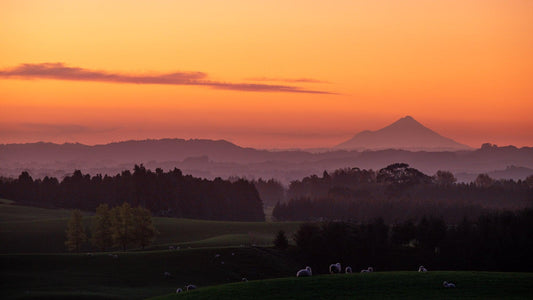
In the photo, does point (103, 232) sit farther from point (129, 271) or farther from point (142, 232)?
point (129, 271)

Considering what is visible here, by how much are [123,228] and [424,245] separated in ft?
169

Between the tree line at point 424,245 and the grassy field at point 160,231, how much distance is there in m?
21.6

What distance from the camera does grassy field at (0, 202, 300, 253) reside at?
133250 mm

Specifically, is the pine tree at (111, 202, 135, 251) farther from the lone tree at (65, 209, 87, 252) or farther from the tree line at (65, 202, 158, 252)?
the lone tree at (65, 209, 87, 252)

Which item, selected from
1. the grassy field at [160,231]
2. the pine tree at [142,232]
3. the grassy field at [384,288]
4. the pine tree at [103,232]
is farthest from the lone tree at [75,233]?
the grassy field at [384,288]

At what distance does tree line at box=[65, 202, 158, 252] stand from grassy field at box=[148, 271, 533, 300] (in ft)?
243

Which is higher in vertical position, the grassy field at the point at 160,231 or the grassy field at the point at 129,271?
the grassy field at the point at 160,231

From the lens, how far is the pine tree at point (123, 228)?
411 feet

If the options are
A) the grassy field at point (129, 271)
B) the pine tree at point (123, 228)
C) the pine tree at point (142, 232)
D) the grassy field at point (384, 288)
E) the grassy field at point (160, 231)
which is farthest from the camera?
the grassy field at point (160, 231)

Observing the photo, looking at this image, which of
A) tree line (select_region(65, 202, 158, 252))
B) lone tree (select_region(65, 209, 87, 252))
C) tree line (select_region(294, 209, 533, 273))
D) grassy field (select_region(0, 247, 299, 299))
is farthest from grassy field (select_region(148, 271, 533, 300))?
lone tree (select_region(65, 209, 87, 252))

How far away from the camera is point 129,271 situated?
84.8 metres

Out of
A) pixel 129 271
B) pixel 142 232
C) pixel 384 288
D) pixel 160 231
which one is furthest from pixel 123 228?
pixel 384 288

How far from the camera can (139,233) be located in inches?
4958

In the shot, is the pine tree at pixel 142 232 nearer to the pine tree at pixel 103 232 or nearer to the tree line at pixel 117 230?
the tree line at pixel 117 230
